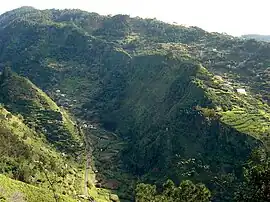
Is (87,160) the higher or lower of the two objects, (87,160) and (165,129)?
the lower

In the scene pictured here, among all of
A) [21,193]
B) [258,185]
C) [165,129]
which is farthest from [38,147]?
[258,185]

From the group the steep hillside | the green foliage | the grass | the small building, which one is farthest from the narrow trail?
the small building

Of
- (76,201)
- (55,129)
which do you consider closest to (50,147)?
(55,129)

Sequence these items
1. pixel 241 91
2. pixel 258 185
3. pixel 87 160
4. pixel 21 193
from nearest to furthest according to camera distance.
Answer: pixel 258 185 < pixel 21 193 < pixel 87 160 < pixel 241 91

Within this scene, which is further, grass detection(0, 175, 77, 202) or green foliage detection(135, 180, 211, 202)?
grass detection(0, 175, 77, 202)

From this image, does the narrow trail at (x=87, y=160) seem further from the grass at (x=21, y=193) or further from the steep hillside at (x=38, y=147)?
the grass at (x=21, y=193)

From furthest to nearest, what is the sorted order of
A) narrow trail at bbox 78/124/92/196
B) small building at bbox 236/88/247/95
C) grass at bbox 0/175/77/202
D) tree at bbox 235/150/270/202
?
small building at bbox 236/88/247/95
narrow trail at bbox 78/124/92/196
grass at bbox 0/175/77/202
tree at bbox 235/150/270/202

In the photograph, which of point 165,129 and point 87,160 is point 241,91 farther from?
point 87,160

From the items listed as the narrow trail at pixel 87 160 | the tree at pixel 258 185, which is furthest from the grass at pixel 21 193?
the tree at pixel 258 185

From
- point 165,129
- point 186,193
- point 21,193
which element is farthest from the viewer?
point 165,129

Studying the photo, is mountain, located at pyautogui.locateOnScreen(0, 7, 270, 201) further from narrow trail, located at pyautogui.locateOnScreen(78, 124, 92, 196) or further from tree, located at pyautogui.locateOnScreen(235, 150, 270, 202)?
tree, located at pyautogui.locateOnScreen(235, 150, 270, 202)

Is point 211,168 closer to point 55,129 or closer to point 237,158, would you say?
point 237,158
